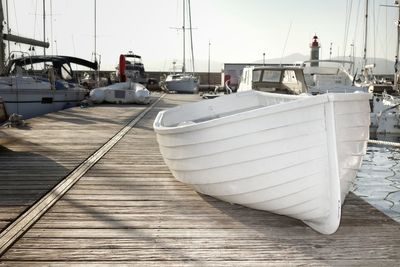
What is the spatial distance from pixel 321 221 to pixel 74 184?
324 centimetres

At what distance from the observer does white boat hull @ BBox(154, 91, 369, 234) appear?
12.5 ft

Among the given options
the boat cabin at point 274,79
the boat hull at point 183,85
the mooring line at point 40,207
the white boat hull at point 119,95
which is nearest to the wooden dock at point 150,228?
the mooring line at point 40,207

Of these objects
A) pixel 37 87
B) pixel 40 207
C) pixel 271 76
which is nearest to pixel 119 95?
pixel 37 87

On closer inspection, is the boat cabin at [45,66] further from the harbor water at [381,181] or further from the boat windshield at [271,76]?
the harbor water at [381,181]

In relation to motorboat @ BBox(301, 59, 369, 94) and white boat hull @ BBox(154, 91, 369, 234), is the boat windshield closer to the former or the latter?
motorboat @ BBox(301, 59, 369, 94)

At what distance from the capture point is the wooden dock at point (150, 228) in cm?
345

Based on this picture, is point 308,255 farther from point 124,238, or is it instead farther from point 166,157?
point 166,157

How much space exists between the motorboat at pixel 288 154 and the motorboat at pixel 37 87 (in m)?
13.6

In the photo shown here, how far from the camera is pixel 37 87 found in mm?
17438

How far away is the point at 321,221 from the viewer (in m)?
3.94

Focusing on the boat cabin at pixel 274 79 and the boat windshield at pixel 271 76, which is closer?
the boat cabin at pixel 274 79

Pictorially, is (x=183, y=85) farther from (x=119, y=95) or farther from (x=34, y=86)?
(x=34, y=86)

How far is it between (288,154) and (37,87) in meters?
15.6

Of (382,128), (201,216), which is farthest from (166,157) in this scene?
(382,128)
